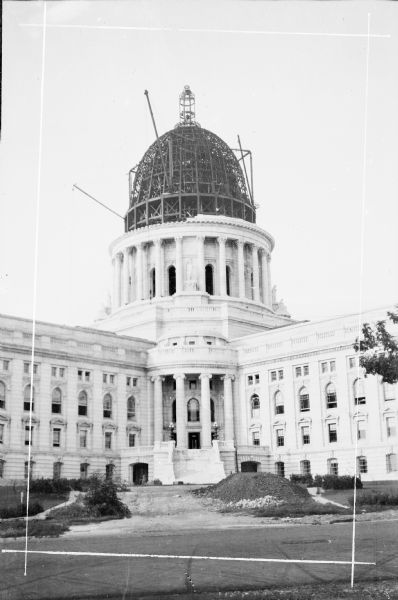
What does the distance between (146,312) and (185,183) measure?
21.3 meters

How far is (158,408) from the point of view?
293ft

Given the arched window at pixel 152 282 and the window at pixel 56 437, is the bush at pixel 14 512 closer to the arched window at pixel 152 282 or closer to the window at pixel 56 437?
the window at pixel 56 437

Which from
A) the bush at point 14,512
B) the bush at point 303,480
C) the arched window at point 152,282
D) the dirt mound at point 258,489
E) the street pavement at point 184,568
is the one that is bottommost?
the street pavement at point 184,568

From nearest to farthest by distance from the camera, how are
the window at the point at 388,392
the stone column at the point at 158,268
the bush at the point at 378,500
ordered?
1. the bush at the point at 378,500
2. the window at the point at 388,392
3. the stone column at the point at 158,268

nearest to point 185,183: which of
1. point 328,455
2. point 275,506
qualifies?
point 328,455

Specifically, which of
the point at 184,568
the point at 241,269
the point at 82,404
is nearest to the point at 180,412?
the point at 82,404

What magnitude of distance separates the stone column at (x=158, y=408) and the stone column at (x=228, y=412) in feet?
24.0

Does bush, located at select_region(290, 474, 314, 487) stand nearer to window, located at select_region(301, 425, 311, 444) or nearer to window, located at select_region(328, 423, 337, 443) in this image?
window, located at select_region(328, 423, 337, 443)

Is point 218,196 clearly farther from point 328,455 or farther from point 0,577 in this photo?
point 0,577

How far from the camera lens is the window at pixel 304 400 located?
84750 mm

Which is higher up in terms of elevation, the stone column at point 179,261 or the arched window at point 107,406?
the stone column at point 179,261

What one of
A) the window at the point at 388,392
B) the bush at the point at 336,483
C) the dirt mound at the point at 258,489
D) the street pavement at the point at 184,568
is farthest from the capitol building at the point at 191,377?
the street pavement at the point at 184,568

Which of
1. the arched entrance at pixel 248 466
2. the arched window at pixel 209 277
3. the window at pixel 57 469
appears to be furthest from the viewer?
A: the arched window at pixel 209 277

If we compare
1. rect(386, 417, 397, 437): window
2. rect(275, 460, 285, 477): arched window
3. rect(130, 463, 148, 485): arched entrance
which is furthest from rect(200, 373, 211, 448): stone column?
rect(386, 417, 397, 437): window
